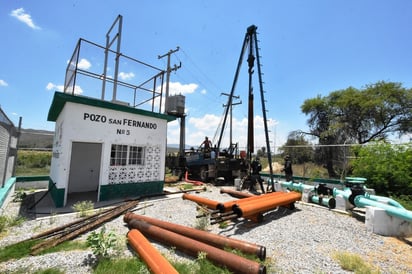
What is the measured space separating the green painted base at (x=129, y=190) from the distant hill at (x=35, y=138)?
602cm

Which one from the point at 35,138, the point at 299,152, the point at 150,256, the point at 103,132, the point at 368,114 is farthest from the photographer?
the point at 368,114

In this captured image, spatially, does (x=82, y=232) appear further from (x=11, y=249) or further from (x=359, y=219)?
(x=359, y=219)

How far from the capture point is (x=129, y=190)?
8047mm

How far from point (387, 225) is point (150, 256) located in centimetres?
545

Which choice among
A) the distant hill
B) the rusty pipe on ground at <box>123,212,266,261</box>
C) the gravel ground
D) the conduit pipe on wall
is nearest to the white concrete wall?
the gravel ground

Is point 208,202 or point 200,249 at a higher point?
point 208,202

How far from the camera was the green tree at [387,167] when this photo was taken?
7.70m

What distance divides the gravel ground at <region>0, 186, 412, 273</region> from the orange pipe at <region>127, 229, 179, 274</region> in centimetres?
26

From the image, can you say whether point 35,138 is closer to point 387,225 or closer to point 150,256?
point 150,256

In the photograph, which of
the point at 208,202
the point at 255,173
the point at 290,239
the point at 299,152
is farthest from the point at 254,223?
the point at 299,152

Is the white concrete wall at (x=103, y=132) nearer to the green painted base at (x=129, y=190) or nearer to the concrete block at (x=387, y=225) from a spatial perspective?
the green painted base at (x=129, y=190)

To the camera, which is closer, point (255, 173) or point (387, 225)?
point (387, 225)

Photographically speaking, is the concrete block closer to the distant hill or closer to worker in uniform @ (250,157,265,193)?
worker in uniform @ (250,157,265,193)

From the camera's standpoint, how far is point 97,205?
22.6ft
